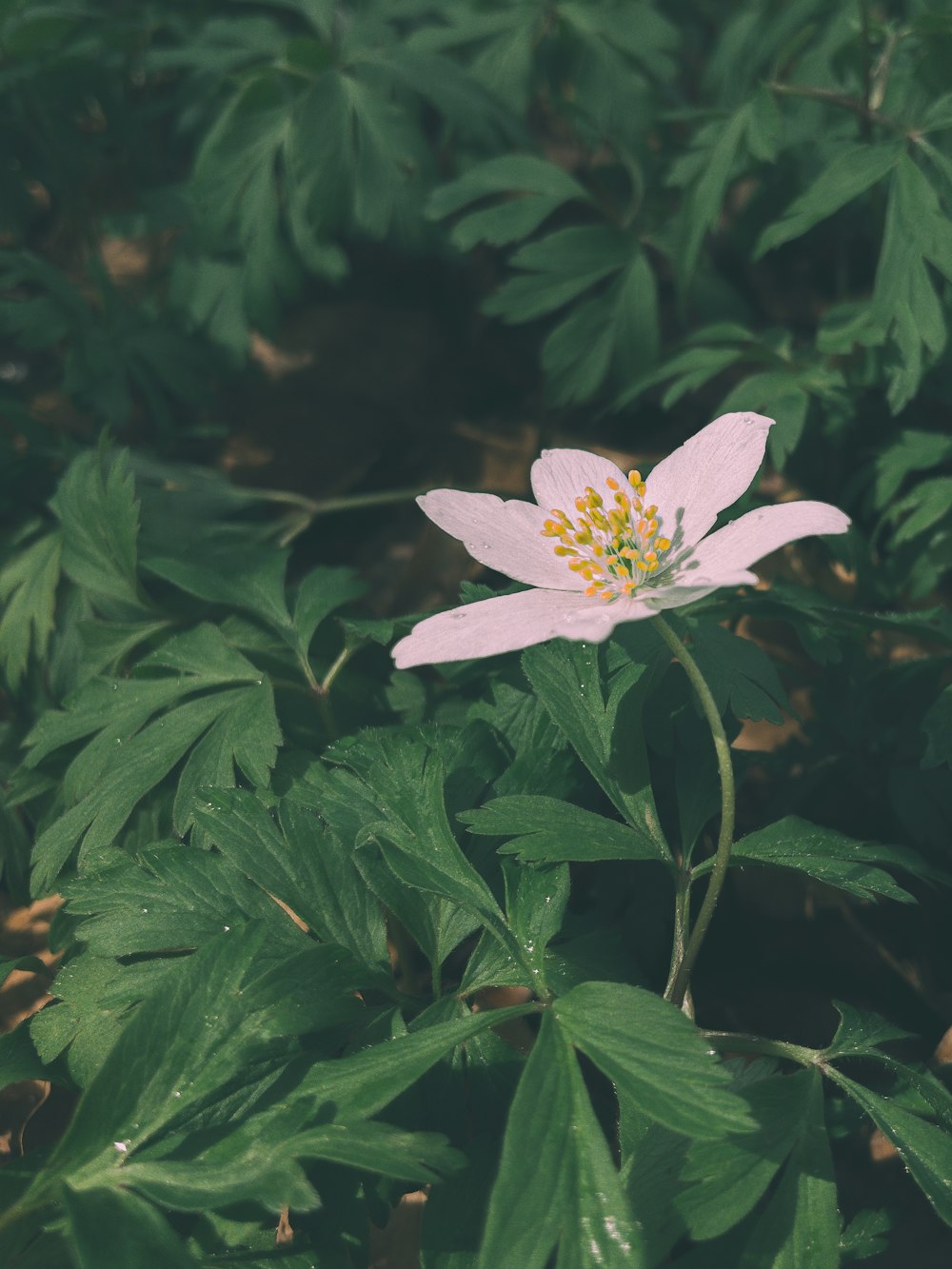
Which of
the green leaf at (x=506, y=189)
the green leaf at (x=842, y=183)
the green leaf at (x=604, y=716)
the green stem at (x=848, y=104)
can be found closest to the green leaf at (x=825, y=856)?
the green leaf at (x=604, y=716)

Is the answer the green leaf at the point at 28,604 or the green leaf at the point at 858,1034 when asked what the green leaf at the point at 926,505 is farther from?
the green leaf at the point at 28,604

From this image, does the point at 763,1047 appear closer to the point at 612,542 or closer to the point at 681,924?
the point at 681,924

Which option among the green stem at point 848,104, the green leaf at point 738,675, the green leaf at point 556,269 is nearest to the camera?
the green leaf at point 738,675

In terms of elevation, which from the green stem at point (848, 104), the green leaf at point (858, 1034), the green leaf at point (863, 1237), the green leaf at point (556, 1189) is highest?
the green stem at point (848, 104)

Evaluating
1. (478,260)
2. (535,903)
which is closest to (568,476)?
(535,903)

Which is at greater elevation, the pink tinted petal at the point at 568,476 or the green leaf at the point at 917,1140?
the pink tinted petal at the point at 568,476

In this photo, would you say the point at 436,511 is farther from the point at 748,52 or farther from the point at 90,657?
the point at 748,52

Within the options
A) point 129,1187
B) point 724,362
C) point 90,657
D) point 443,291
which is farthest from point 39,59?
point 129,1187
